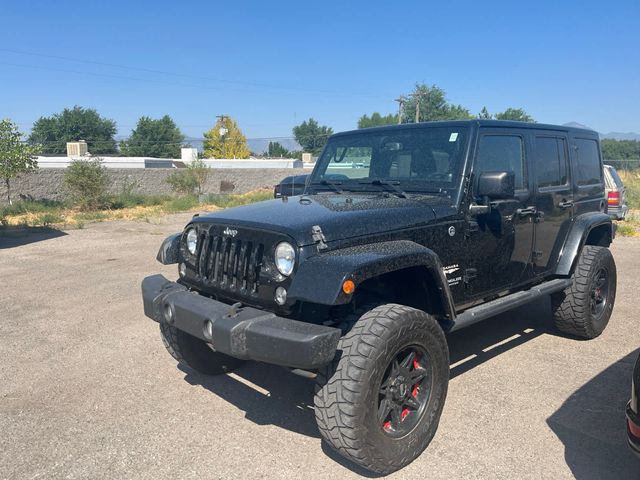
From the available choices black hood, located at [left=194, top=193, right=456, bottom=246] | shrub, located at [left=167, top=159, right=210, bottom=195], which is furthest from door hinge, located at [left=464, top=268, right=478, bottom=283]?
shrub, located at [left=167, top=159, right=210, bottom=195]

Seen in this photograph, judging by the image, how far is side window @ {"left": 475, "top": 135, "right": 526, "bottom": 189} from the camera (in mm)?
4168

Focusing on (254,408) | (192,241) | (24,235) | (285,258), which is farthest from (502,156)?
(24,235)

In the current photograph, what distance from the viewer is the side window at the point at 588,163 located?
5.38m

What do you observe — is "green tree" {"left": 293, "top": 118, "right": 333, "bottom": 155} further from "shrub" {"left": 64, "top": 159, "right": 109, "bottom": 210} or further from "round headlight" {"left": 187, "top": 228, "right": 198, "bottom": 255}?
"round headlight" {"left": 187, "top": 228, "right": 198, "bottom": 255}

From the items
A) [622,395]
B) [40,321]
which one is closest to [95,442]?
[40,321]

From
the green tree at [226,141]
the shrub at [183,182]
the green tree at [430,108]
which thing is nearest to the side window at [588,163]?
the shrub at [183,182]

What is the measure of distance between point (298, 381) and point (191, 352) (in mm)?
867

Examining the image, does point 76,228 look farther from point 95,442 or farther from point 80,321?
point 95,442

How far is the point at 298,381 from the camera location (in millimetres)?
4418

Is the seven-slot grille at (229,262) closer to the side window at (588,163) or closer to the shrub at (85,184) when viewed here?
the side window at (588,163)

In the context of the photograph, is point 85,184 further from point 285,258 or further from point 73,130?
point 73,130

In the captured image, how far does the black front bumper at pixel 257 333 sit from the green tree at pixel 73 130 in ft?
249

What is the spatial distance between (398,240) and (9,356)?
12.1 feet

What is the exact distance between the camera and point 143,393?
4172 mm
